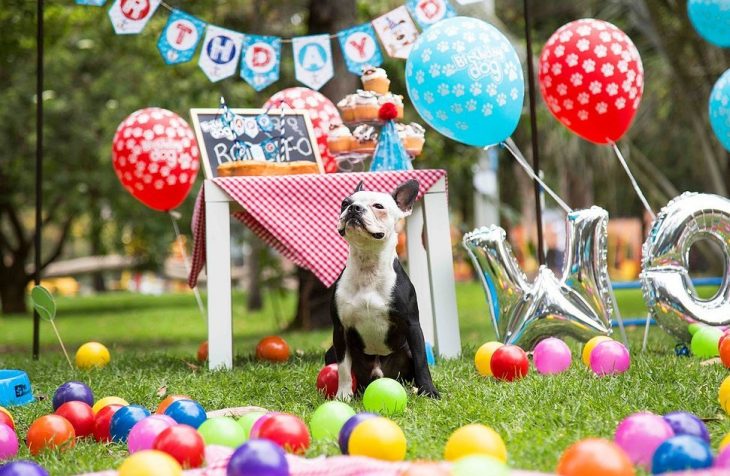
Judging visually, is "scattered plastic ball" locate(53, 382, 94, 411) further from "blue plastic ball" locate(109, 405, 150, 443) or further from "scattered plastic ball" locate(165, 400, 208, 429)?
"scattered plastic ball" locate(165, 400, 208, 429)

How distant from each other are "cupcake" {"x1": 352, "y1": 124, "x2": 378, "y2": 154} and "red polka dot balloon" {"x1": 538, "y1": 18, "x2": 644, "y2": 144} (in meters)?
1.19

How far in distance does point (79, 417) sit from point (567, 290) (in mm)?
3067

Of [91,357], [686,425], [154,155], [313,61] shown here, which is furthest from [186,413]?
[313,61]

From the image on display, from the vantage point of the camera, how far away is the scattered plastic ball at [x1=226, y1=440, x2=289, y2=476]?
2.59 m

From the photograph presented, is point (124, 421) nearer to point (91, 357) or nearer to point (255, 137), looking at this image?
point (91, 357)

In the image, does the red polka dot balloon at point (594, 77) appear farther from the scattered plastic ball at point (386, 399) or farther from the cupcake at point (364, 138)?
the scattered plastic ball at point (386, 399)

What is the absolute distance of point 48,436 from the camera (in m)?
3.46

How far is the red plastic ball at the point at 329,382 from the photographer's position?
4.38 metres

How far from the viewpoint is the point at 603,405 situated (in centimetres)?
376

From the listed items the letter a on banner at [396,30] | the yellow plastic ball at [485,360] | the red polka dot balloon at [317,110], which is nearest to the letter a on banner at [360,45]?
the letter a on banner at [396,30]

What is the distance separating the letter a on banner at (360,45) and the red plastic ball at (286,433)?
4.06 meters

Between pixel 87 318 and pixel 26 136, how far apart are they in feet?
12.8

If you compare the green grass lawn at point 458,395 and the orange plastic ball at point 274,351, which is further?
the orange plastic ball at point 274,351

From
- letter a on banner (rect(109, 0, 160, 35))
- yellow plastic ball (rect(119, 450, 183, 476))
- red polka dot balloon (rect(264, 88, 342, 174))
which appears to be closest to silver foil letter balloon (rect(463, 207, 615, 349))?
red polka dot balloon (rect(264, 88, 342, 174))
